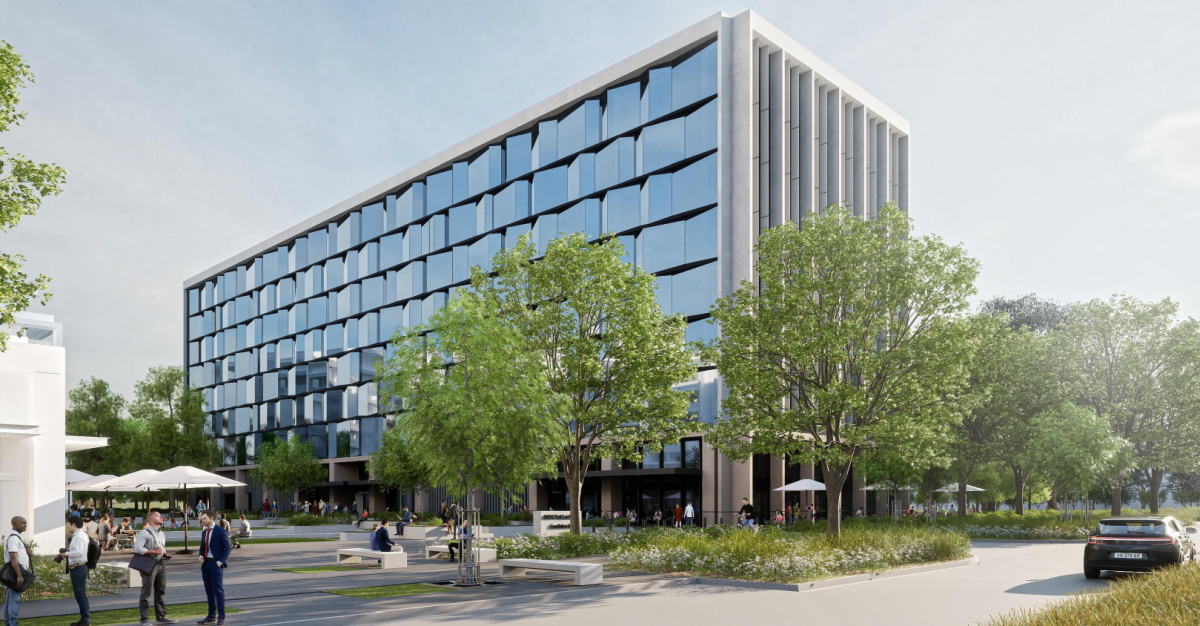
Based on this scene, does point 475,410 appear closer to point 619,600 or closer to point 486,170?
point 619,600

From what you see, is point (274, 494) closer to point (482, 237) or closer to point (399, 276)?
point (399, 276)

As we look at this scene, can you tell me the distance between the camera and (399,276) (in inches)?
2596

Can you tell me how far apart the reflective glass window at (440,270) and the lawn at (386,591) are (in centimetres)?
4319

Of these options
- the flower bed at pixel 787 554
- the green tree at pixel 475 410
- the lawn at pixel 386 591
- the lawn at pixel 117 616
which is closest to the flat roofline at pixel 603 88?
the green tree at pixel 475 410

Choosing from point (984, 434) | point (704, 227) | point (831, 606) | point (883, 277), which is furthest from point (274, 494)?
point (831, 606)

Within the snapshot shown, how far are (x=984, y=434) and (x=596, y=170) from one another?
24117 millimetres

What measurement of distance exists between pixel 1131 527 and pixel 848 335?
8.08 meters

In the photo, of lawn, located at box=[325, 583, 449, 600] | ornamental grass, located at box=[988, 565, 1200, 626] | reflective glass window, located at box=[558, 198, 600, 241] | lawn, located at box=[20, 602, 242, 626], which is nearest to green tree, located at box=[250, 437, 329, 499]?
reflective glass window, located at box=[558, 198, 600, 241]

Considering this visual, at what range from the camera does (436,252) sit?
205 feet

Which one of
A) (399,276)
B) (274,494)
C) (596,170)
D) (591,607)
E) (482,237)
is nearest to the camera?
(591,607)

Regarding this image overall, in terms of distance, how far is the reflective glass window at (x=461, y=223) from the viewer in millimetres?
59656

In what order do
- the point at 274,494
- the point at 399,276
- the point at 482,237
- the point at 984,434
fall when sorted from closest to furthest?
the point at 984,434, the point at 482,237, the point at 399,276, the point at 274,494

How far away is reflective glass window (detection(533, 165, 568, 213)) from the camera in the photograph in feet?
172

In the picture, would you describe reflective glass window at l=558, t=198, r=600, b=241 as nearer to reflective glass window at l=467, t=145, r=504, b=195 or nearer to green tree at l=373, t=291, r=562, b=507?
reflective glass window at l=467, t=145, r=504, b=195
